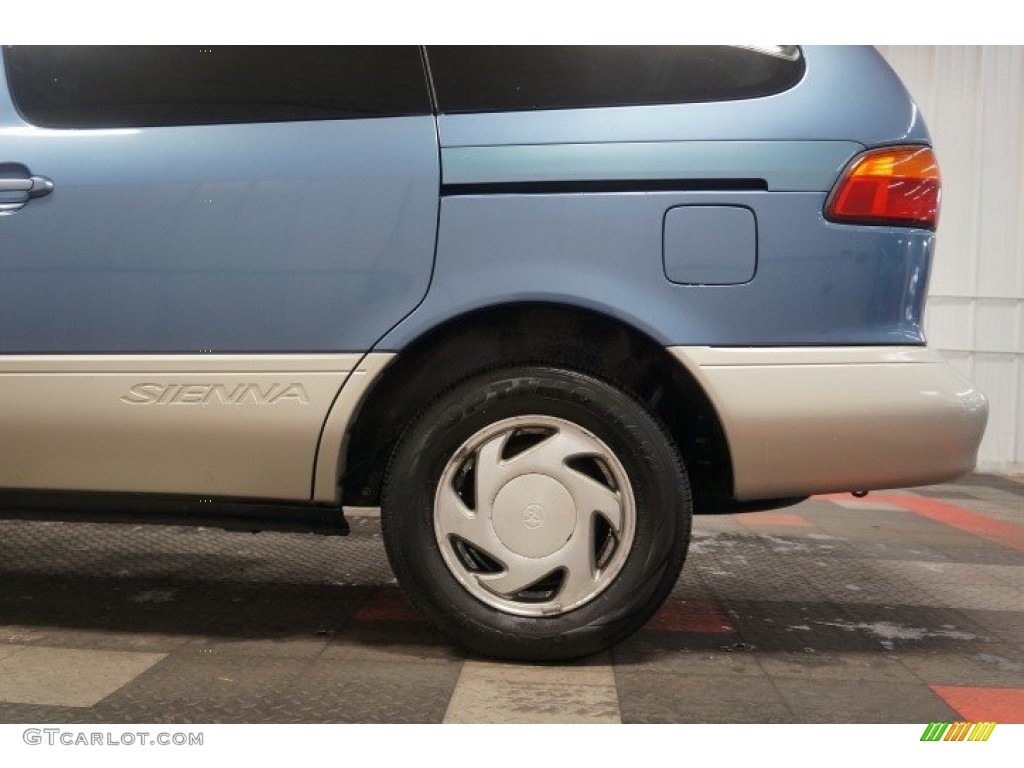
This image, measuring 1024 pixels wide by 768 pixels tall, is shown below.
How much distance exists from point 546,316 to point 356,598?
1.25 metres

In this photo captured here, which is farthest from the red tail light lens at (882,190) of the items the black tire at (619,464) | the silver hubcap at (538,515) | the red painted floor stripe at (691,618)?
the red painted floor stripe at (691,618)

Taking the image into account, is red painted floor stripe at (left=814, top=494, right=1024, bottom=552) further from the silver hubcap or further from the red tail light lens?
the silver hubcap

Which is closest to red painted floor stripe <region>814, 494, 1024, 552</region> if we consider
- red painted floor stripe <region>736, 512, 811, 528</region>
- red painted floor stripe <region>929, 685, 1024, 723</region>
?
red painted floor stripe <region>736, 512, 811, 528</region>

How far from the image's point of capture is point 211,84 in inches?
106

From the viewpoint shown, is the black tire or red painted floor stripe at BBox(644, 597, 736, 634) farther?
red painted floor stripe at BBox(644, 597, 736, 634)

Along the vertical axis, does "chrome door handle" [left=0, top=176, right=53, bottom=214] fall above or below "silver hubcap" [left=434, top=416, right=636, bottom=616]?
above

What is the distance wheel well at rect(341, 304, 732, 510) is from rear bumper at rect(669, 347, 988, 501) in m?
0.07

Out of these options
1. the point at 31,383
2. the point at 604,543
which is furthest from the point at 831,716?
the point at 31,383

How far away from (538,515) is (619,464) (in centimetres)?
23

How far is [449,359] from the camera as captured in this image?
2.66 metres

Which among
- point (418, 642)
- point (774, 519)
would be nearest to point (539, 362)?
point (418, 642)

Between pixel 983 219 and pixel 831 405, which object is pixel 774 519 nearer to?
pixel 831 405

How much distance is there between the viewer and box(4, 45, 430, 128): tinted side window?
2646mm

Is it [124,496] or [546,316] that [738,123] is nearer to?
[546,316]
